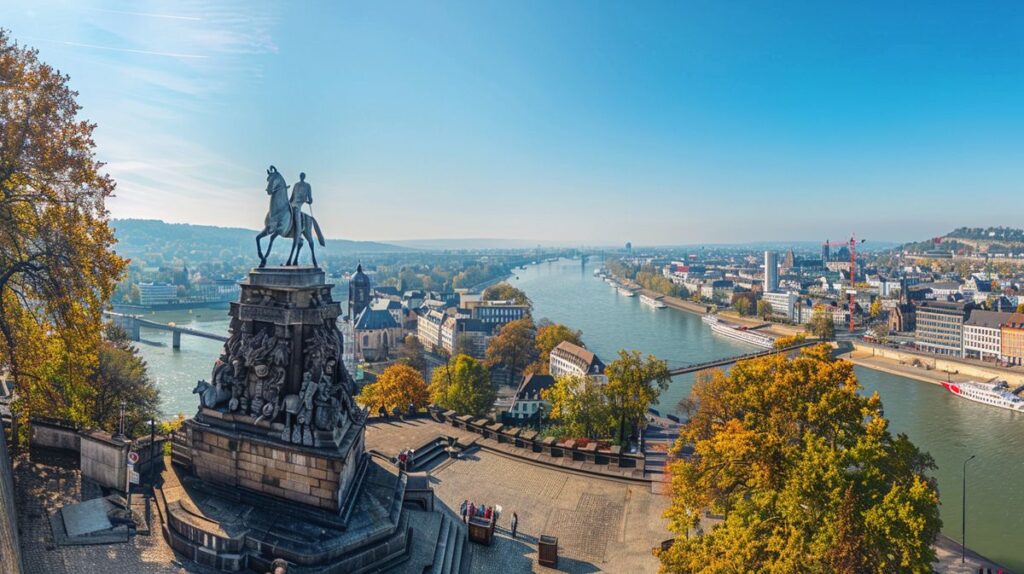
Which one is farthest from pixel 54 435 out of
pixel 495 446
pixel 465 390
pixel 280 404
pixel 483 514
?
pixel 465 390

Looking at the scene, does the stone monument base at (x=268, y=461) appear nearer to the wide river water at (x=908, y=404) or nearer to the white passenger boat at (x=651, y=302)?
the wide river water at (x=908, y=404)

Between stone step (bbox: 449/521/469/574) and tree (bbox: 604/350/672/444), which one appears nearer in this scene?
stone step (bbox: 449/521/469/574)

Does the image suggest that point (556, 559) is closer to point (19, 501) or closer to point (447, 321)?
point (19, 501)

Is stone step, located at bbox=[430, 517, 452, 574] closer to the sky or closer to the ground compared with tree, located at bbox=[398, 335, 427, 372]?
closer to the sky

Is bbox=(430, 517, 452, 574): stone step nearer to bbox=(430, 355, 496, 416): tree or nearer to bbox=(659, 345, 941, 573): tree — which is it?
bbox=(659, 345, 941, 573): tree

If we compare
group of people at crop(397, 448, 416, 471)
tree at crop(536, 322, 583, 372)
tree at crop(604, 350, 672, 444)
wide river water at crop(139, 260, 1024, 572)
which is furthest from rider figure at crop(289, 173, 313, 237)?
tree at crop(536, 322, 583, 372)

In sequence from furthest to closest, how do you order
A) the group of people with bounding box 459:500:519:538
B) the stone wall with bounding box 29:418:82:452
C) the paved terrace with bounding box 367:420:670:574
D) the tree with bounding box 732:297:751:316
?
the tree with bounding box 732:297:751:316 < the group of people with bounding box 459:500:519:538 < the paved terrace with bounding box 367:420:670:574 < the stone wall with bounding box 29:418:82:452

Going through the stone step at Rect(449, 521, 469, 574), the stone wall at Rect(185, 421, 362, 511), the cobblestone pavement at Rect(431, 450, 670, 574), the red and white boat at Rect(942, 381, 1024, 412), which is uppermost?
the stone wall at Rect(185, 421, 362, 511)
